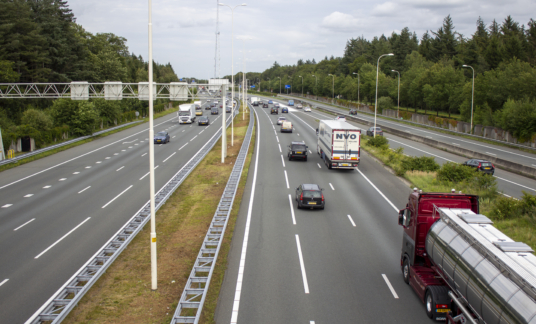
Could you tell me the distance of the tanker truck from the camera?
27.0 ft

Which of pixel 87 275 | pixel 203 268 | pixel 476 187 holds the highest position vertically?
pixel 476 187

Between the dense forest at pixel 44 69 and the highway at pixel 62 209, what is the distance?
7209mm

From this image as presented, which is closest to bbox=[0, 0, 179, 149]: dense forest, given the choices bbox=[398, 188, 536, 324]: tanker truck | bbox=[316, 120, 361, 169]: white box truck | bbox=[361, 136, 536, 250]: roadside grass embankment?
bbox=[316, 120, 361, 169]: white box truck

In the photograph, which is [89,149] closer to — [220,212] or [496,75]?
[220,212]

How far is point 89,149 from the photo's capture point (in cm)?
4747

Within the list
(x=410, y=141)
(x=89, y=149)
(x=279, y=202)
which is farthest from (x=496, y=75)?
(x=89, y=149)

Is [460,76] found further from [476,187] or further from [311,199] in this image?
[311,199]

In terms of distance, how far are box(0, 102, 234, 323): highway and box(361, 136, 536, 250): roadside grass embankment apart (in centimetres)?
1901

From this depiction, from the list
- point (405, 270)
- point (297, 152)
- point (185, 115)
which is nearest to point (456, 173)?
point (297, 152)

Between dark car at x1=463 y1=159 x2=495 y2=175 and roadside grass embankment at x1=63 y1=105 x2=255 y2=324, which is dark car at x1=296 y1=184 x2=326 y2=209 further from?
dark car at x1=463 y1=159 x2=495 y2=175

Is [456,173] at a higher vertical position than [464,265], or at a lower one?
lower

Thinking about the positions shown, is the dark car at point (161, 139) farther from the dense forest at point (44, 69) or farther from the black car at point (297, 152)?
the black car at point (297, 152)

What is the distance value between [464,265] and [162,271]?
1082 cm

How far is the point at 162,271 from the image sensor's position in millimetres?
16000
